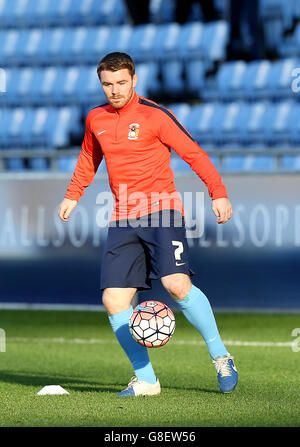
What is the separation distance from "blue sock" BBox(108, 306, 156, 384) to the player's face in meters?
1.15

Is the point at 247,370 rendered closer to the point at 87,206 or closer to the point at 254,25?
the point at 87,206

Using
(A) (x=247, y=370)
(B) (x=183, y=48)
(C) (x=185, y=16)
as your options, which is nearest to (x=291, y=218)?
(A) (x=247, y=370)

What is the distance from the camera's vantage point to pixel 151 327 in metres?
4.94

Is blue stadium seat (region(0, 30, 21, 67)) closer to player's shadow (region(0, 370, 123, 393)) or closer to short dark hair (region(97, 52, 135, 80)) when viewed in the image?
player's shadow (region(0, 370, 123, 393))

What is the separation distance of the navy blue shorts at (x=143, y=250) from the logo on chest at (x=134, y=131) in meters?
0.43

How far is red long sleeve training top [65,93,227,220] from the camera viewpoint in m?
5.01

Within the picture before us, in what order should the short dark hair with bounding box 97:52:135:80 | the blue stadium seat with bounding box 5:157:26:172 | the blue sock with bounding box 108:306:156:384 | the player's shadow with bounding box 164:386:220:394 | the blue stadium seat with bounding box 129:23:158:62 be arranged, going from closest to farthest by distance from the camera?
the short dark hair with bounding box 97:52:135:80 → the blue sock with bounding box 108:306:156:384 → the player's shadow with bounding box 164:386:220:394 → the blue stadium seat with bounding box 5:157:26:172 → the blue stadium seat with bounding box 129:23:158:62

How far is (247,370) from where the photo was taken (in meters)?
6.35

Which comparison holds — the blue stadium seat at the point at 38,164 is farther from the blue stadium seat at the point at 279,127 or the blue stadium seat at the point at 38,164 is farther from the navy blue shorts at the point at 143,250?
the navy blue shorts at the point at 143,250

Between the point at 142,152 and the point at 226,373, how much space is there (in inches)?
50.3

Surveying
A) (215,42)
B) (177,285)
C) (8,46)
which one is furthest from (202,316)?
(8,46)

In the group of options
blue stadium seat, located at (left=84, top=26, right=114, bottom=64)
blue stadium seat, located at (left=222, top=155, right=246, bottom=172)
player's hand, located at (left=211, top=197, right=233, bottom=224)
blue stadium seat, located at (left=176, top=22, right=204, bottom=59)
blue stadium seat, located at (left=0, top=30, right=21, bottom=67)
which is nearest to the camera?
player's hand, located at (left=211, top=197, right=233, bottom=224)

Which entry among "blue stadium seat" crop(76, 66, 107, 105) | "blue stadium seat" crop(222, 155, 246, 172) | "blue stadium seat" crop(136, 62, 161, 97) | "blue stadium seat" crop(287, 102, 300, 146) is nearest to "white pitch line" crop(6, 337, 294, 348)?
"blue stadium seat" crop(222, 155, 246, 172)

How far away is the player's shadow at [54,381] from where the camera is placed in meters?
5.56
